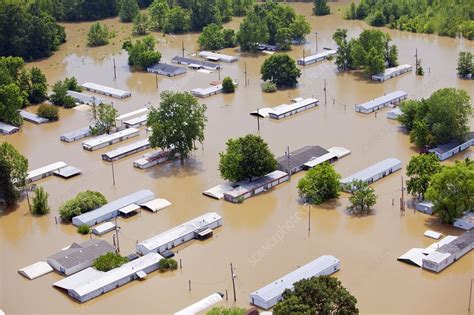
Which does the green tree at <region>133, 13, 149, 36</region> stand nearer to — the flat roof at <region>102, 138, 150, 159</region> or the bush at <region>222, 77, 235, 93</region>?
the bush at <region>222, 77, 235, 93</region>

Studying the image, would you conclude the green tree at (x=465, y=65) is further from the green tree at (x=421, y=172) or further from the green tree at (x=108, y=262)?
the green tree at (x=108, y=262)

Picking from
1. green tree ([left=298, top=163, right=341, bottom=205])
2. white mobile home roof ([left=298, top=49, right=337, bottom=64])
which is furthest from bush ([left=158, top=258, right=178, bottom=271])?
white mobile home roof ([left=298, top=49, right=337, bottom=64])

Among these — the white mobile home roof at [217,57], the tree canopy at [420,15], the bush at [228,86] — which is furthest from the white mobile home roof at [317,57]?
the tree canopy at [420,15]

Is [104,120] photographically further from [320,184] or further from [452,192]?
[452,192]

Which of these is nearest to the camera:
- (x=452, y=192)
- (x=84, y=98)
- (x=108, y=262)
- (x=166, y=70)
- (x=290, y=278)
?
(x=290, y=278)

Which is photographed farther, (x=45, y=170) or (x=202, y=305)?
(x=45, y=170)

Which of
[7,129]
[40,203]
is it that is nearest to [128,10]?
[7,129]

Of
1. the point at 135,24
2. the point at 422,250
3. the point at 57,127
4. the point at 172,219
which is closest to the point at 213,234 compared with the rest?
the point at 172,219
